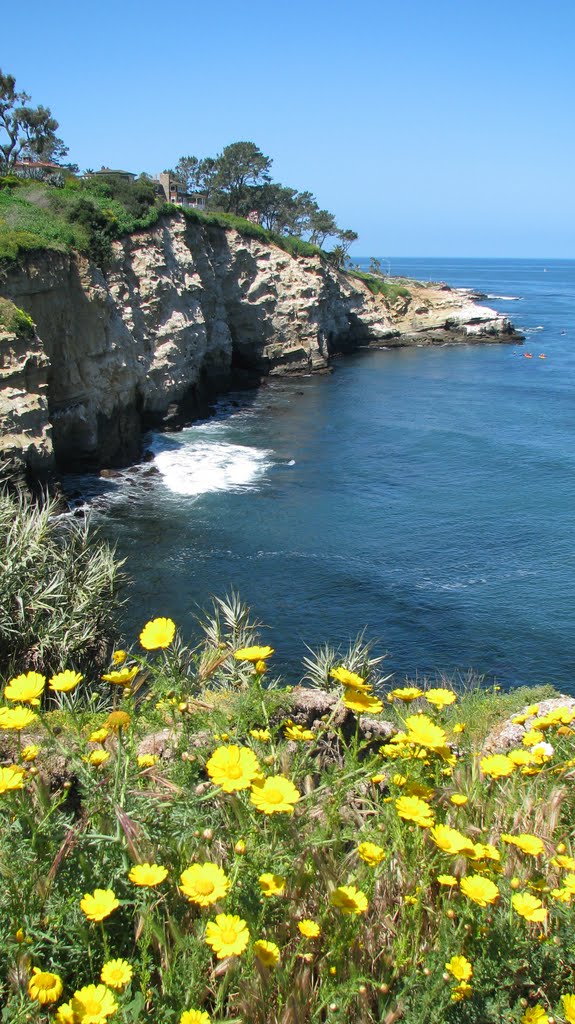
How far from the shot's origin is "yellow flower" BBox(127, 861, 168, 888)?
129 inches

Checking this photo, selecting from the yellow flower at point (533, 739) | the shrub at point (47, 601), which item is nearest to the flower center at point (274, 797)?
the yellow flower at point (533, 739)

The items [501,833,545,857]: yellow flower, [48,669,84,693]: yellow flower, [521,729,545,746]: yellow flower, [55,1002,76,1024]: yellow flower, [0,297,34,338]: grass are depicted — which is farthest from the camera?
[0,297,34,338]: grass

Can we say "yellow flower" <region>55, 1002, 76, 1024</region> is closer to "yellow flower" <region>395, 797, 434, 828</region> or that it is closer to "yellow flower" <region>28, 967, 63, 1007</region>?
"yellow flower" <region>28, 967, 63, 1007</region>

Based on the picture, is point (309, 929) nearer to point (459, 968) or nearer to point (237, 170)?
point (459, 968)

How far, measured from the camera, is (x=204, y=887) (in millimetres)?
3176

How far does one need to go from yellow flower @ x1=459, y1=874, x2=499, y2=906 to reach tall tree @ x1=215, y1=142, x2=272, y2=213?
81.7 m

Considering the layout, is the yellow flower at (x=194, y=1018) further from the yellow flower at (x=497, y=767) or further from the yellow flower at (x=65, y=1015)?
the yellow flower at (x=497, y=767)

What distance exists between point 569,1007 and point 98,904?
202 centimetres

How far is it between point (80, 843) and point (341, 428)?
44372 mm

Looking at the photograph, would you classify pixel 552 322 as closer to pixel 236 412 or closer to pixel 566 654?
pixel 236 412

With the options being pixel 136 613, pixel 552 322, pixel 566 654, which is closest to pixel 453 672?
pixel 566 654

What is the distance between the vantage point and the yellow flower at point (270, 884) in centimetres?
327

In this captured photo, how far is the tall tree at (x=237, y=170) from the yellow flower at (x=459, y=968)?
269ft

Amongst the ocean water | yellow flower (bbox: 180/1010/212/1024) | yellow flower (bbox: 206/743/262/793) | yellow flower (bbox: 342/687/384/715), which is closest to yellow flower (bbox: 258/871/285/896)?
yellow flower (bbox: 206/743/262/793)
